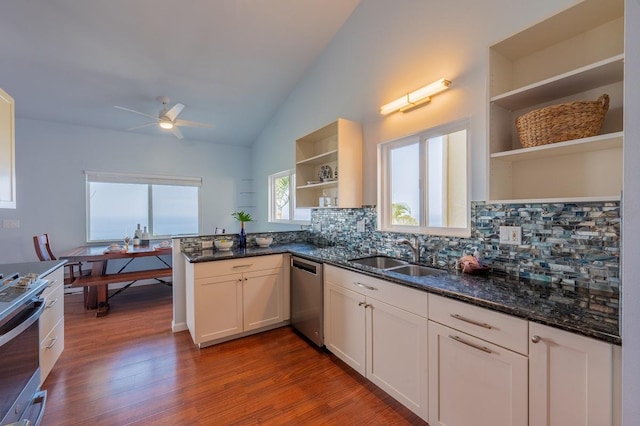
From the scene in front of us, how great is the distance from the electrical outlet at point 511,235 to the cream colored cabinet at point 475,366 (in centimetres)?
64

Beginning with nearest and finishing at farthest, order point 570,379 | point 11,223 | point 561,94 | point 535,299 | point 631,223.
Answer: point 631,223 → point 570,379 → point 535,299 → point 561,94 → point 11,223

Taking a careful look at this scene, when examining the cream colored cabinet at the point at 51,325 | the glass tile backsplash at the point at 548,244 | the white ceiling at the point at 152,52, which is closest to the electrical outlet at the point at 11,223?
the white ceiling at the point at 152,52

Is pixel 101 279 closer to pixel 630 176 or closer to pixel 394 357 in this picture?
pixel 394 357

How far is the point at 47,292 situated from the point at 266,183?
11.8 ft

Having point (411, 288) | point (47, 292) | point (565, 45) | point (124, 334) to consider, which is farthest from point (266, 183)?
point (565, 45)

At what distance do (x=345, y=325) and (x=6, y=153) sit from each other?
2.67 m

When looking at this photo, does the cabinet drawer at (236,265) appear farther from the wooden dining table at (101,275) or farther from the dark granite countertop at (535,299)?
the wooden dining table at (101,275)

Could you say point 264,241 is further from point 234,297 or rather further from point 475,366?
point 475,366

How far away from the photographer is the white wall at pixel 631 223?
839 millimetres

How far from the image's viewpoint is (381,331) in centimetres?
188

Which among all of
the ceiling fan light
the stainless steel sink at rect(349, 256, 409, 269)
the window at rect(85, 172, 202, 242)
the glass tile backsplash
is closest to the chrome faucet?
the glass tile backsplash

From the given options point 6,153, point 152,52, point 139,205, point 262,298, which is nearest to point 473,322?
point 262,298

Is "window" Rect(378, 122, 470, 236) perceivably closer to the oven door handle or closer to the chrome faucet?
the chrome faucet

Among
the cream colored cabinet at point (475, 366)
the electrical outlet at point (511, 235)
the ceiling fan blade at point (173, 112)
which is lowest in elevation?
the cream colored cabinet at point (475, 366)
